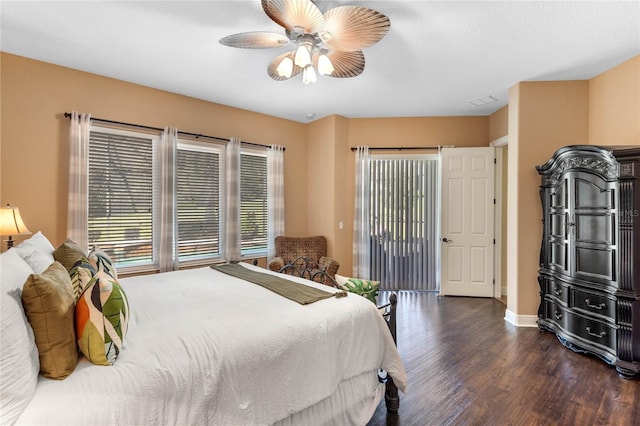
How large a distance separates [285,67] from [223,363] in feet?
6.84

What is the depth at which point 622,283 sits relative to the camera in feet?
8.56

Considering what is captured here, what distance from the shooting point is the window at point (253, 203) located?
4.65 meters

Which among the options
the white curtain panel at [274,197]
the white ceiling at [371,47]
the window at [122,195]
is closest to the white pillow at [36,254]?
the window at [122,195]

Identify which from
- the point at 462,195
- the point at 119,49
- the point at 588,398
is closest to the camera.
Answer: the point at 588,398

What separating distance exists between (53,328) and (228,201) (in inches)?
125

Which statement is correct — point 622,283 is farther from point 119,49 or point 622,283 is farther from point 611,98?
point 119,49

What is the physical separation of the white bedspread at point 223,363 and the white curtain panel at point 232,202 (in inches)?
79.9

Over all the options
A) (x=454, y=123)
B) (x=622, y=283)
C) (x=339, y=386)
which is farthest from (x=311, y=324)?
(x=454, y=123)

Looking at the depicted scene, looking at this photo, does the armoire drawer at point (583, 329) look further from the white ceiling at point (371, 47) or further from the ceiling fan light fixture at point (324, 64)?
the ceiling fan light fixture at point (324, 64)

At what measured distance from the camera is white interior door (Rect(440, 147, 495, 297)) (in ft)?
15.4

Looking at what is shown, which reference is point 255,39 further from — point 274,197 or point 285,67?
point 274,197

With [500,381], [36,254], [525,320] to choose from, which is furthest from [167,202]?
[525,320]

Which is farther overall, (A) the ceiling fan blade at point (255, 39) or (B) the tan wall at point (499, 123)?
(B) the tan wall at point (499, 123)

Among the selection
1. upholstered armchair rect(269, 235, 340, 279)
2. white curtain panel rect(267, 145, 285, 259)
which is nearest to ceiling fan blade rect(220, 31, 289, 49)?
white curtain panel rect(267, 145, 285, 259)
